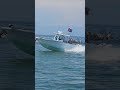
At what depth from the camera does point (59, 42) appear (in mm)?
8734

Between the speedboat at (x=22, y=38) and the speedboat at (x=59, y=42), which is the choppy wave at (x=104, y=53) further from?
the speedboat at (x=22, y=38)

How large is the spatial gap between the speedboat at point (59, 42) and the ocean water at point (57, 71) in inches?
3.4

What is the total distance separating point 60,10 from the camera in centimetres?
877

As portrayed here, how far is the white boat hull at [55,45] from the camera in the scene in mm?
8703

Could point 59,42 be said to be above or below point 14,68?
above

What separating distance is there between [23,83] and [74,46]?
1062 millimetres

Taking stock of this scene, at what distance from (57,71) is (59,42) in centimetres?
50

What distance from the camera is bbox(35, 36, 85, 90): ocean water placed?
8.78 meters

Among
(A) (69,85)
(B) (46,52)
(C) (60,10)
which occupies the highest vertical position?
(C) (60,10)

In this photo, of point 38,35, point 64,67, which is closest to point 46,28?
point 38,35

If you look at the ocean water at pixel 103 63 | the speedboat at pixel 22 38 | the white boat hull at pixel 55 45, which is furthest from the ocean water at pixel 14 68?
the ocean water at pixel 103 63

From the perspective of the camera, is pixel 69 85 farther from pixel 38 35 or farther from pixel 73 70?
pixel 38 35

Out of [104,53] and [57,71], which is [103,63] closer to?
[104,53]

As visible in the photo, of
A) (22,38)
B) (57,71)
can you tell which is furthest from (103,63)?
(22,38)
